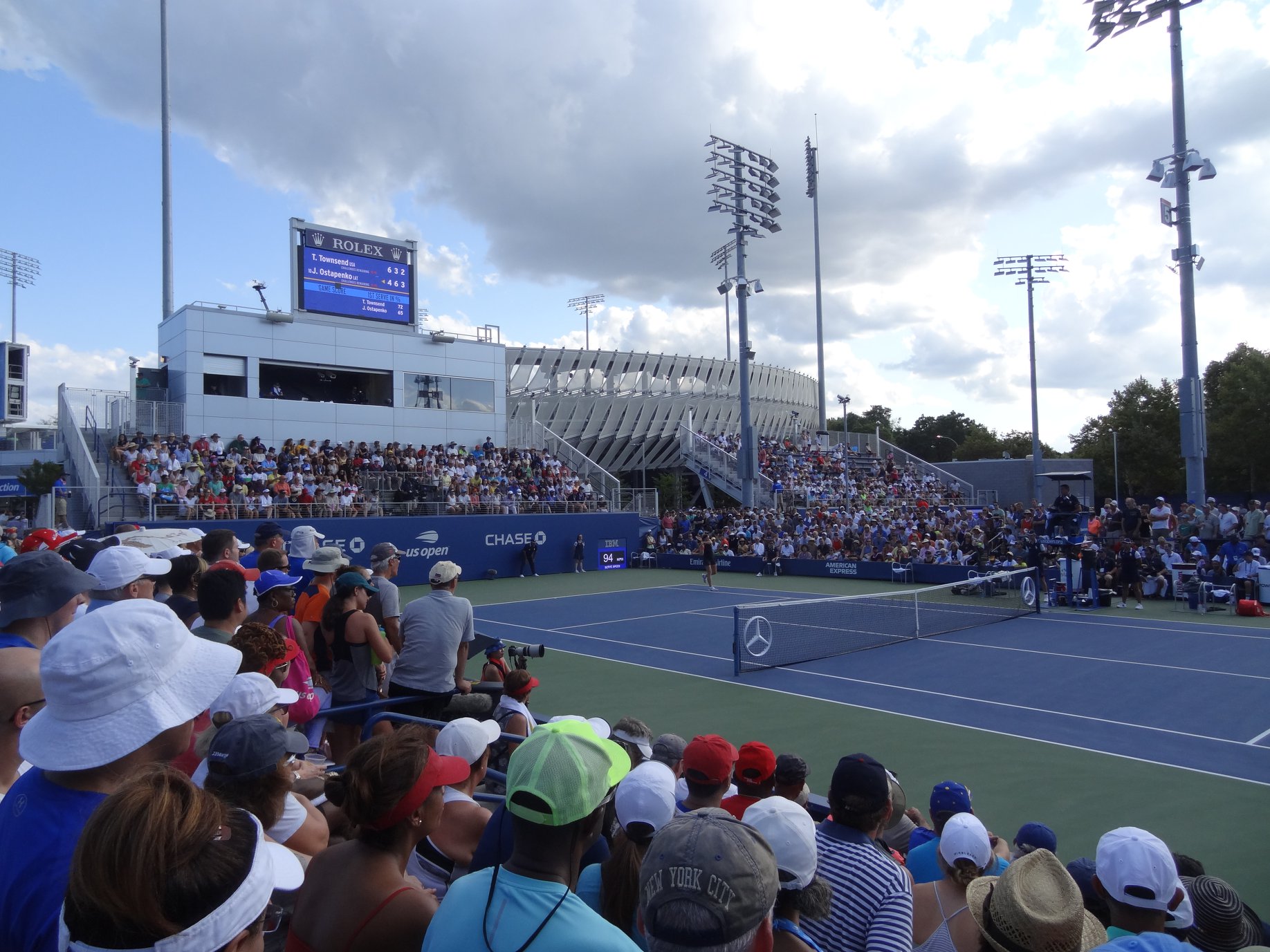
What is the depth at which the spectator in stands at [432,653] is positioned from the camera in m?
6.62

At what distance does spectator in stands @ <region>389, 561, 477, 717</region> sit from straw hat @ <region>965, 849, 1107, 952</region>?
469 centimetres

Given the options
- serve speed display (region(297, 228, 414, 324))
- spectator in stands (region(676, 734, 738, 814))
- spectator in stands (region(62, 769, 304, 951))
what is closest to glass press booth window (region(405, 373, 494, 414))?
serve speed display (region(297, 228, 414, 324))

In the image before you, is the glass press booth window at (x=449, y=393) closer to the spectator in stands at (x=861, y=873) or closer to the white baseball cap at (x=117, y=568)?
the white baseball cap at (x=117, y=568)

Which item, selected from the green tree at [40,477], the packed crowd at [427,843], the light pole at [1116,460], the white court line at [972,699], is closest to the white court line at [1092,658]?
the white court line at [972,699]

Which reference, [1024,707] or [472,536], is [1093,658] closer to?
[1024,707]

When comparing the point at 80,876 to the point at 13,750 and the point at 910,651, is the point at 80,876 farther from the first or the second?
the point at 910,651

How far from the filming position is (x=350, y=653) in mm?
6719

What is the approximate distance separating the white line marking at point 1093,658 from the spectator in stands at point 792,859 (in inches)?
522

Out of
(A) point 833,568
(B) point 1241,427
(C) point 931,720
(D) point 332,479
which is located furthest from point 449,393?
(B) point 1241,427

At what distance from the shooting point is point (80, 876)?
1602 millimetres

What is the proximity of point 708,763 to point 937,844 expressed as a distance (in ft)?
5.25

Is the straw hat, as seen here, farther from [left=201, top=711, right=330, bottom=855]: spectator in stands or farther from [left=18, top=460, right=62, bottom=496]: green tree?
[left=18, top=460, right=62, bottom=496]: green tree

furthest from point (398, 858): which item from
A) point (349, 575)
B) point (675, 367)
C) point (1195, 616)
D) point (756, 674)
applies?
point (675, 367)

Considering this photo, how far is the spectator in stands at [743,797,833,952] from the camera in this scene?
2490 mm
